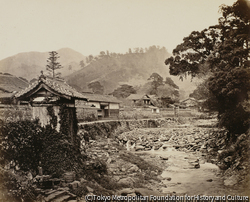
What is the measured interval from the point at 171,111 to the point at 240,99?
22.4 m

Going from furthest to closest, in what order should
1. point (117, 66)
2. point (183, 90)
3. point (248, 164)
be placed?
1. point (117, 66)
2. point (183, 90)
3. point (248, 164)

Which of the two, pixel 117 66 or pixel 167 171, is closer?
pixel 167 171

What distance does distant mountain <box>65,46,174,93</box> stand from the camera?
57.7m

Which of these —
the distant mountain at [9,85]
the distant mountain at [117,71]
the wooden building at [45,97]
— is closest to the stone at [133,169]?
the wooden building at [45,97]

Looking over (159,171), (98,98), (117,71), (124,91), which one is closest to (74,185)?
(159,171)

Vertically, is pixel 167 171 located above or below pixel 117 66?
below

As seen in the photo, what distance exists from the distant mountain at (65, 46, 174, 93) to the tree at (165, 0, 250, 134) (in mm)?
37839

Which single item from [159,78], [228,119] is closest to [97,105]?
[159,78]

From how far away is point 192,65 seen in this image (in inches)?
540

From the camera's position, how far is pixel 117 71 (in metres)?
66.6

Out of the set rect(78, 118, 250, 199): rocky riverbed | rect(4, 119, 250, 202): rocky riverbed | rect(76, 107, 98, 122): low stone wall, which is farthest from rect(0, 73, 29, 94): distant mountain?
rect(76, 107, 98, 122): low stone wall

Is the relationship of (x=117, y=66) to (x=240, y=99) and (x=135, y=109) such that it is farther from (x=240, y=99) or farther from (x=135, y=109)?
(x=240, y=99)

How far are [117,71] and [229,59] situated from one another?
2219 inches

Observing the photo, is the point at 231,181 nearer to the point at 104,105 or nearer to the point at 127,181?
the point at 127,181
